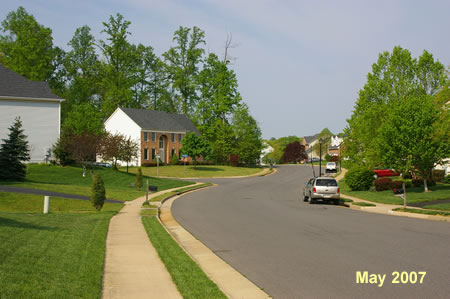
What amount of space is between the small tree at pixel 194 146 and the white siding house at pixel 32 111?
1050 inches

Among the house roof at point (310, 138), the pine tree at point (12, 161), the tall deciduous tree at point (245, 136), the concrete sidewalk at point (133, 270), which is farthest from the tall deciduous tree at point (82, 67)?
the house roof at point (310, 138)

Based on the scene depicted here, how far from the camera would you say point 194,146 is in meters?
74.2

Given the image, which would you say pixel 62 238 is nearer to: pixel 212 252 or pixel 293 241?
pixel 212 252

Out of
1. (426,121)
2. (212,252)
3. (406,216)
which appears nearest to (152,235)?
(212,252)

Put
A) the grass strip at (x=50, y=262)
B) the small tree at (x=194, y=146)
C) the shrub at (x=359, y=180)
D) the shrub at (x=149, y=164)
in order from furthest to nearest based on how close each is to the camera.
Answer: the shrub at (x=149, y=164) < the small tree at (x=194, y=146) < the shrub at (x=359, y=180) < the grass strip at (x=50, y=262)

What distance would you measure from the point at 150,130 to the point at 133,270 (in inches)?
2727

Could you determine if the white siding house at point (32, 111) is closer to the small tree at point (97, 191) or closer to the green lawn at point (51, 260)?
the small tree at point (97, 191)

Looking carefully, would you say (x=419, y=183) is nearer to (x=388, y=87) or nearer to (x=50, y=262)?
(x=388, y=87)

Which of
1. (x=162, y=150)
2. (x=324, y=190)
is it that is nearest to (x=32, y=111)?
(x=162, y=150)

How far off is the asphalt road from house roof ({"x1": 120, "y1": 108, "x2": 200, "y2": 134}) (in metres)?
58.7

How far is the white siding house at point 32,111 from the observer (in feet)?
155

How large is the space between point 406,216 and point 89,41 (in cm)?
7524

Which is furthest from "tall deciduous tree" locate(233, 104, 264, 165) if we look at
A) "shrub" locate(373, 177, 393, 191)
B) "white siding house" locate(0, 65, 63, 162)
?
"shrub" locate(373, 177, 393, 191)

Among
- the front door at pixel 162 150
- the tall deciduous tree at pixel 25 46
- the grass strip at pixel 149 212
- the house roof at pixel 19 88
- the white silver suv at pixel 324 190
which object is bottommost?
the grass strip at pixel 149 212
